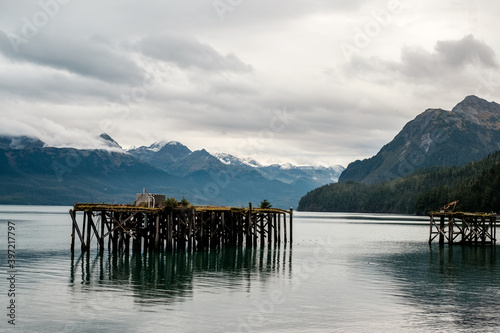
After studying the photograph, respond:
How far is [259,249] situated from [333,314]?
45.3 metres

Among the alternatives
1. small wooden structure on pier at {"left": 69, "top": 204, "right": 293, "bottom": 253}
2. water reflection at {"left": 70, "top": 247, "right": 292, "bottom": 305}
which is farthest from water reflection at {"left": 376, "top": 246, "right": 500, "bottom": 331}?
small wooden structure on pier at {"left": 69, "top": 204, "right": 293, "bottom": 253}

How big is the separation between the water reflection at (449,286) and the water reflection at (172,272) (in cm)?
1126

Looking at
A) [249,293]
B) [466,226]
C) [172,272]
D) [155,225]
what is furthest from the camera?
[466,226]

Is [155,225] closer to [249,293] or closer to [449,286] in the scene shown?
[249,293]

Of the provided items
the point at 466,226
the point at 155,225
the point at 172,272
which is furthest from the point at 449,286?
the point at 466,226

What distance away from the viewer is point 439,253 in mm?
77625

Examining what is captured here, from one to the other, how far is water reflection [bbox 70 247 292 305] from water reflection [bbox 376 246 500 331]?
11259 mm

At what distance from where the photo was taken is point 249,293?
4216cm

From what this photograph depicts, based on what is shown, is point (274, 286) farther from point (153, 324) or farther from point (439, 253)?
point (439, 253)

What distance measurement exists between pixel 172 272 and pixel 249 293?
12.9m

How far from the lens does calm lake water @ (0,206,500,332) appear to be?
32.3 metres

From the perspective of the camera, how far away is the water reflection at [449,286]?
1356 inches

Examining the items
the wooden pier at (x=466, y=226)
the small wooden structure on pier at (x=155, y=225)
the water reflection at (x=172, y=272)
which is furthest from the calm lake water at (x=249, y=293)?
the wooden pier at (x=466, y=226)

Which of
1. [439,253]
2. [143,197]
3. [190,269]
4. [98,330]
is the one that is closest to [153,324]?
[98,330]
